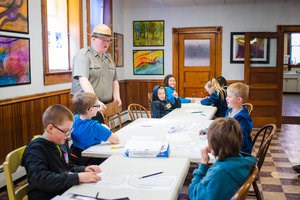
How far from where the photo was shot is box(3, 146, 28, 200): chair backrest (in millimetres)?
1737

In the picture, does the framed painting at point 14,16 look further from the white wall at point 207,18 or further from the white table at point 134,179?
the white wall at point 207,18

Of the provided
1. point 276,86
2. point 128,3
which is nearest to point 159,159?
point 276,86

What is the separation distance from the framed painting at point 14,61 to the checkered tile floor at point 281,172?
2159 millimetres

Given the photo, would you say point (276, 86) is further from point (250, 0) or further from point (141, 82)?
point (141, 82)

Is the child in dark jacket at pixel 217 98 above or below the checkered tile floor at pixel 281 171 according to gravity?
above

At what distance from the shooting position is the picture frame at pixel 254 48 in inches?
274

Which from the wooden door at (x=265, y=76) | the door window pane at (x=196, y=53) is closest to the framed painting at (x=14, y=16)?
the door window pane at (x=196, y=53)

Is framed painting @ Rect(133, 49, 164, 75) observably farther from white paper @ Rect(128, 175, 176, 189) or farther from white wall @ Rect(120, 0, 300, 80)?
white paper @ Rect(128, 175, 176, 189)

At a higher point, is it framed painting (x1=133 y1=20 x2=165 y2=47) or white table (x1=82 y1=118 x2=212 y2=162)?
framed painting (x1=133 y1=20 x2=165 y2=47)

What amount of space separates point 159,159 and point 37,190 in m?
0.73

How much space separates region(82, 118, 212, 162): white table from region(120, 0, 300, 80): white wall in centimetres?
398

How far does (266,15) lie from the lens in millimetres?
7027

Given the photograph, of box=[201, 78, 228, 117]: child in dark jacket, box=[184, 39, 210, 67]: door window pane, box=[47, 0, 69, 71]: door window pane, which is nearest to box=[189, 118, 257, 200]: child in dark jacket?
box=[201, 78, 228, 117]: child in dark jacket

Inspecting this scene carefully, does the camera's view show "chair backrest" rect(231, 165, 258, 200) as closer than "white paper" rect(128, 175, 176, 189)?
Yes
